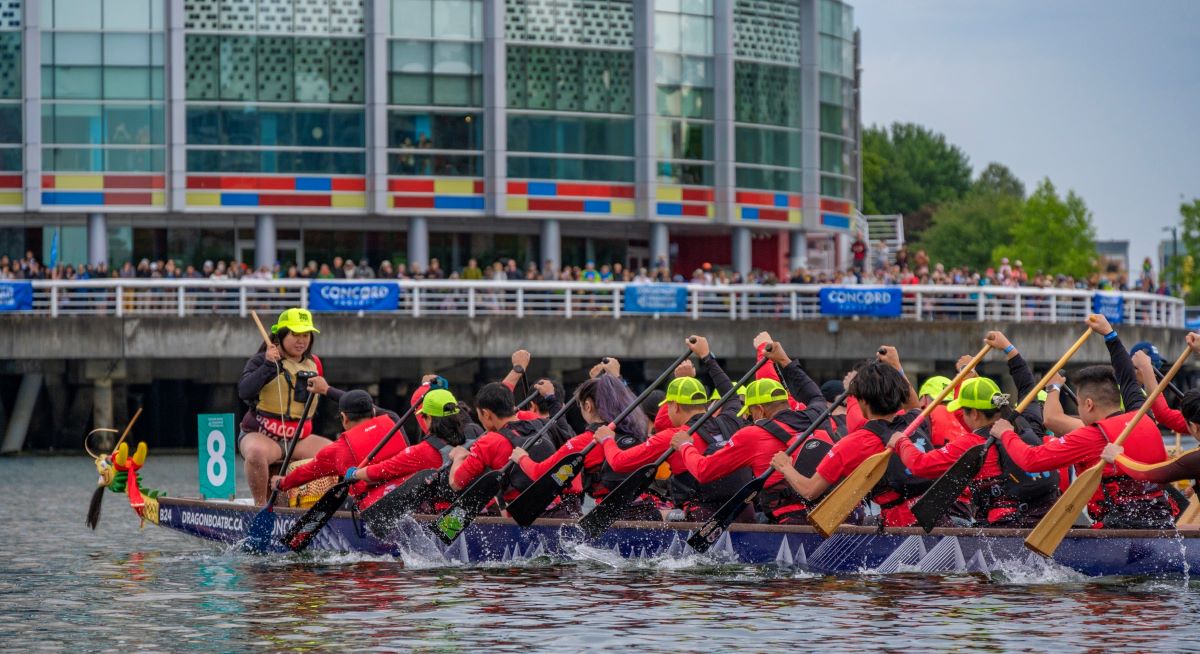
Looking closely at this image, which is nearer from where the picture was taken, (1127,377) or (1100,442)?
(1100,442)

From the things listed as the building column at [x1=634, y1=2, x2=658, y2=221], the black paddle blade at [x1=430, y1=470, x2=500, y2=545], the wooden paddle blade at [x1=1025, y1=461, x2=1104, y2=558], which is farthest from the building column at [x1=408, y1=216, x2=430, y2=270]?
the wooden paddle blade at [x1=1025, y1=461, x2=1104, y2=558]

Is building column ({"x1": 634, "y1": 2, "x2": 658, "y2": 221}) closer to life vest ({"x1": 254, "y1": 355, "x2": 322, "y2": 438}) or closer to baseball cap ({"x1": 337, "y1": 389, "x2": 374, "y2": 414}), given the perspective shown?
life vest ({"x1": 254, "y1": 355, "x2": 322, "y2": 438})

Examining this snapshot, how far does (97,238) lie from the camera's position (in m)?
53.5

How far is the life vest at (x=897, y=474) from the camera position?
54.4ft

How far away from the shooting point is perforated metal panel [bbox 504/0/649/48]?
54312mm

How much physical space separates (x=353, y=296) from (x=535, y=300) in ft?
16.0

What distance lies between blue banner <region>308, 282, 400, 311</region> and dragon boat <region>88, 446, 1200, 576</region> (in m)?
19.6

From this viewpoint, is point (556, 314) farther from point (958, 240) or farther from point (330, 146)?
point (958, 240)

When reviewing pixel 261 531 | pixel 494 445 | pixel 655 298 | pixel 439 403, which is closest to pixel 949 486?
pixel 494 445

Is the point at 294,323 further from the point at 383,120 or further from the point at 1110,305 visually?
the point at 383,120

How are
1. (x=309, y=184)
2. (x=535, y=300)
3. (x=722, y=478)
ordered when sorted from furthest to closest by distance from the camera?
1. (x=309, y=184)
2. (x=535, y=300)
3. (x=722, y=478)

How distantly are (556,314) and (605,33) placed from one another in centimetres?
1479

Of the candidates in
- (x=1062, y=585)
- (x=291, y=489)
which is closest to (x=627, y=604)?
(x=1062, y=585)

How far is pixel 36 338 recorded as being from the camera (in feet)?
131
